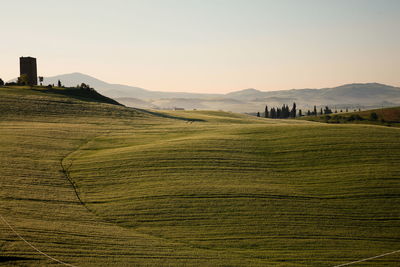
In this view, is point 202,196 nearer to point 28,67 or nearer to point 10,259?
point 10,259

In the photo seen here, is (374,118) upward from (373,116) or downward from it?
downward

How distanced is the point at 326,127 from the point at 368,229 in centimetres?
2629

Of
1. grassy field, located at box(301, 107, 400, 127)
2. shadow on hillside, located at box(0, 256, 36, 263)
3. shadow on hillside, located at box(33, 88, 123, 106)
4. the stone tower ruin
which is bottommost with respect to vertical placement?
shadow on hillside, located at box(0, 256, 36, 263)

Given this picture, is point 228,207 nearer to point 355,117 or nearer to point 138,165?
point 138,165

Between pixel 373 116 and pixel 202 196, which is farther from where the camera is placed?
pixel 373 116

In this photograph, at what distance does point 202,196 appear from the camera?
106ft

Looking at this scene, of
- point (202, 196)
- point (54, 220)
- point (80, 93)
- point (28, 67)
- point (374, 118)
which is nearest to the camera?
point (54, 220)

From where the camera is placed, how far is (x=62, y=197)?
31.4 m

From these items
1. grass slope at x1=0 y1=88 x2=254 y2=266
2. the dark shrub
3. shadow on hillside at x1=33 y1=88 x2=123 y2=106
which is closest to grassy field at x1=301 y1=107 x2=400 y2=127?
the dark shrub

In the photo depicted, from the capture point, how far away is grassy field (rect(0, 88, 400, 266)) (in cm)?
2459

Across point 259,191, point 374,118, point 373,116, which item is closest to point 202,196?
point 259,191

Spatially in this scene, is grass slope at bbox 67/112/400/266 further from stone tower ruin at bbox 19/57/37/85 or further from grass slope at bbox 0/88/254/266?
stone tower ruin at bbox 19/57/37/85

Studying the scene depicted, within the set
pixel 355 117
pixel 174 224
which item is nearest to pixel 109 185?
pixel 174 224

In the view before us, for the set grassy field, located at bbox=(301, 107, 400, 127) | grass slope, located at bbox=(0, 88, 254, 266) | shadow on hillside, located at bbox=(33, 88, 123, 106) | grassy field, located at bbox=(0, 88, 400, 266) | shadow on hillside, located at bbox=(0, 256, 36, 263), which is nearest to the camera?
shadow on hillside, located at bbox=(0, 256, 36, 263)
